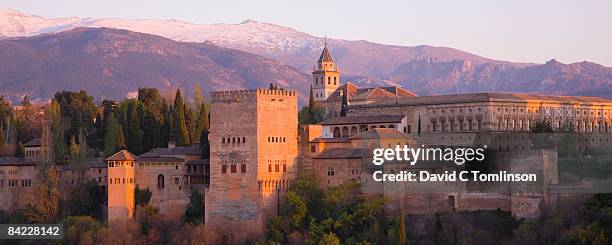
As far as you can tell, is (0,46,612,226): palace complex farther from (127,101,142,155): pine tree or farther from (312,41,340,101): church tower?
(312,41,340,101): church tower

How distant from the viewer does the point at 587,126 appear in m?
62.9

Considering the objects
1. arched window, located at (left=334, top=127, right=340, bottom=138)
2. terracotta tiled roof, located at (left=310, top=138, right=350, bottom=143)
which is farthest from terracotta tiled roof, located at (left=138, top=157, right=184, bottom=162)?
arched window, located at (left=334, top=127, right=340, bottom=138)

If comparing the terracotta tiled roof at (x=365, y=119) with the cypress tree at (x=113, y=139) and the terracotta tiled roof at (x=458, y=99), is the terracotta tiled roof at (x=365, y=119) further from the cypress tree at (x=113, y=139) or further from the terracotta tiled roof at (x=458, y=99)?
the cypress tree at (x=113, y=139)

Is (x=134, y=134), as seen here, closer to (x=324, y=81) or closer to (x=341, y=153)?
(x=341, y=153)

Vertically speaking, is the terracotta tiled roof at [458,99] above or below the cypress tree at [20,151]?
above

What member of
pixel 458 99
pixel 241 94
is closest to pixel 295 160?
pixel 241 94

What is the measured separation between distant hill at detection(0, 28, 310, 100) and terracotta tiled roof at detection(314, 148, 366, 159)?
111 meters

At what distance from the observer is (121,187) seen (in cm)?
4956

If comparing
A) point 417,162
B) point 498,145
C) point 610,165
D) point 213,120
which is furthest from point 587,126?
point 213,120

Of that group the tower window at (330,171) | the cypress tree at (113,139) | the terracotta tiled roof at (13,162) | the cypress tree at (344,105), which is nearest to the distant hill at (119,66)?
the cypress tree at (344,105)

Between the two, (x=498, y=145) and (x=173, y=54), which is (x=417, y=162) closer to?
(x=498, y=145)

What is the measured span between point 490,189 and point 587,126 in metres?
18.3

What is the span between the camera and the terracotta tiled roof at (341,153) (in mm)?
48000

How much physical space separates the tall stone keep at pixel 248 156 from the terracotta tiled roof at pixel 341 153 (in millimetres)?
1222
